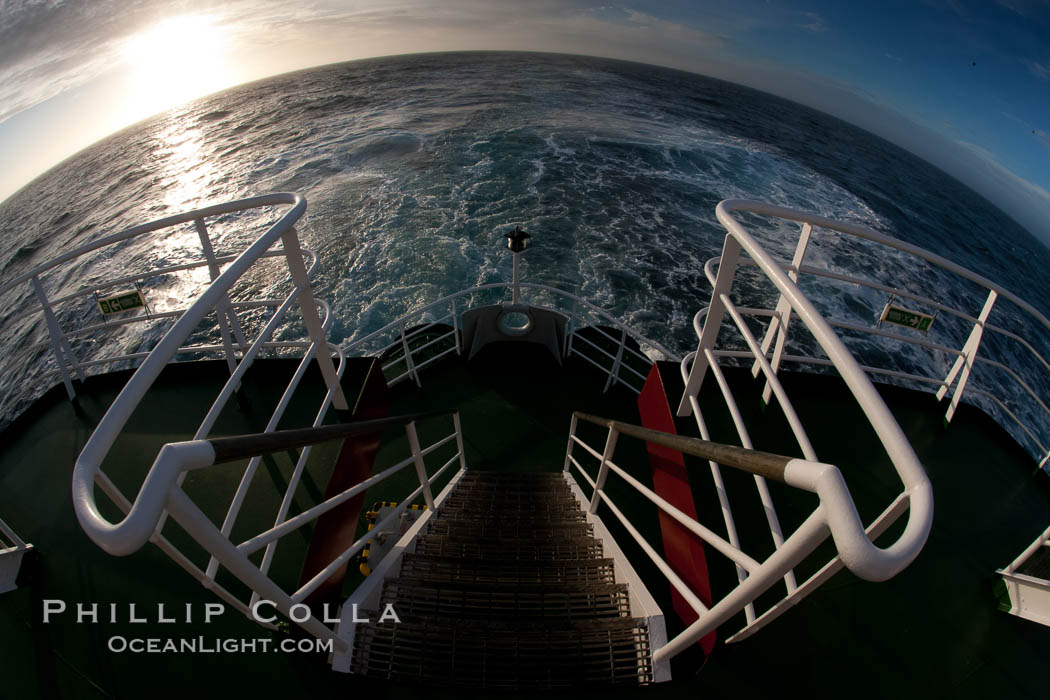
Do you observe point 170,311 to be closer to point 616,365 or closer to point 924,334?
point 616,365

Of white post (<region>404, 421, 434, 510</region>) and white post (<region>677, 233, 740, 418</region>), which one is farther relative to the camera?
white post (<region>677, 233, 740, 418</region>)

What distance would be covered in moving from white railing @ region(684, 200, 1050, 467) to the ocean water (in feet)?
0.71

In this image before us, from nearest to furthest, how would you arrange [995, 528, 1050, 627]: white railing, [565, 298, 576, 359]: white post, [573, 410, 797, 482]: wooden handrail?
[573, 410, 797, 482]: wooden handrail < [995, 528, 1050, 627]: white railing < [565, 298, 576, 359]: white post

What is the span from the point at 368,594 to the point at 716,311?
99.4 inches

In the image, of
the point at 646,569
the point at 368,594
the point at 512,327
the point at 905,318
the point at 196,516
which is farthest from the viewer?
the point at 512,327

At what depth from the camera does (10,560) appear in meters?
2.44

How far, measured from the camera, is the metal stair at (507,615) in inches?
62.8

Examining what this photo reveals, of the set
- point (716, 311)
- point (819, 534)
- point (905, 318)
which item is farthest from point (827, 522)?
point (905, 318)

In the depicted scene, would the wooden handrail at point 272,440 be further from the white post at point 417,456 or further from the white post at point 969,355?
the white post at point 969,355

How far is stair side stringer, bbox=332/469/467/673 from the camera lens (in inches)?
60.4

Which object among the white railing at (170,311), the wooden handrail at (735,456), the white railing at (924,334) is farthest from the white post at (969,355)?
the white railing at (170,311)

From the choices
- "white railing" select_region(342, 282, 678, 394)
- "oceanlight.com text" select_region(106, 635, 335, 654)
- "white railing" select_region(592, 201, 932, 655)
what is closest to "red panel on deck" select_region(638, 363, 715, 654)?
"white railing" select_region(592, 201, 932, 655)

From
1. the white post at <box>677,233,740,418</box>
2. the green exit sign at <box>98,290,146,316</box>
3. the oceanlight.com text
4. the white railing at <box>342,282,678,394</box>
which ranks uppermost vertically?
the white railing at <box>342,282,678,394</box>

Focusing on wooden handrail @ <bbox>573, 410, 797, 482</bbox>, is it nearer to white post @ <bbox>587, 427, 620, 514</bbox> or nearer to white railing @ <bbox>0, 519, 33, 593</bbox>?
white post @ <bbox>587, 427, 620, 514</bbox>
